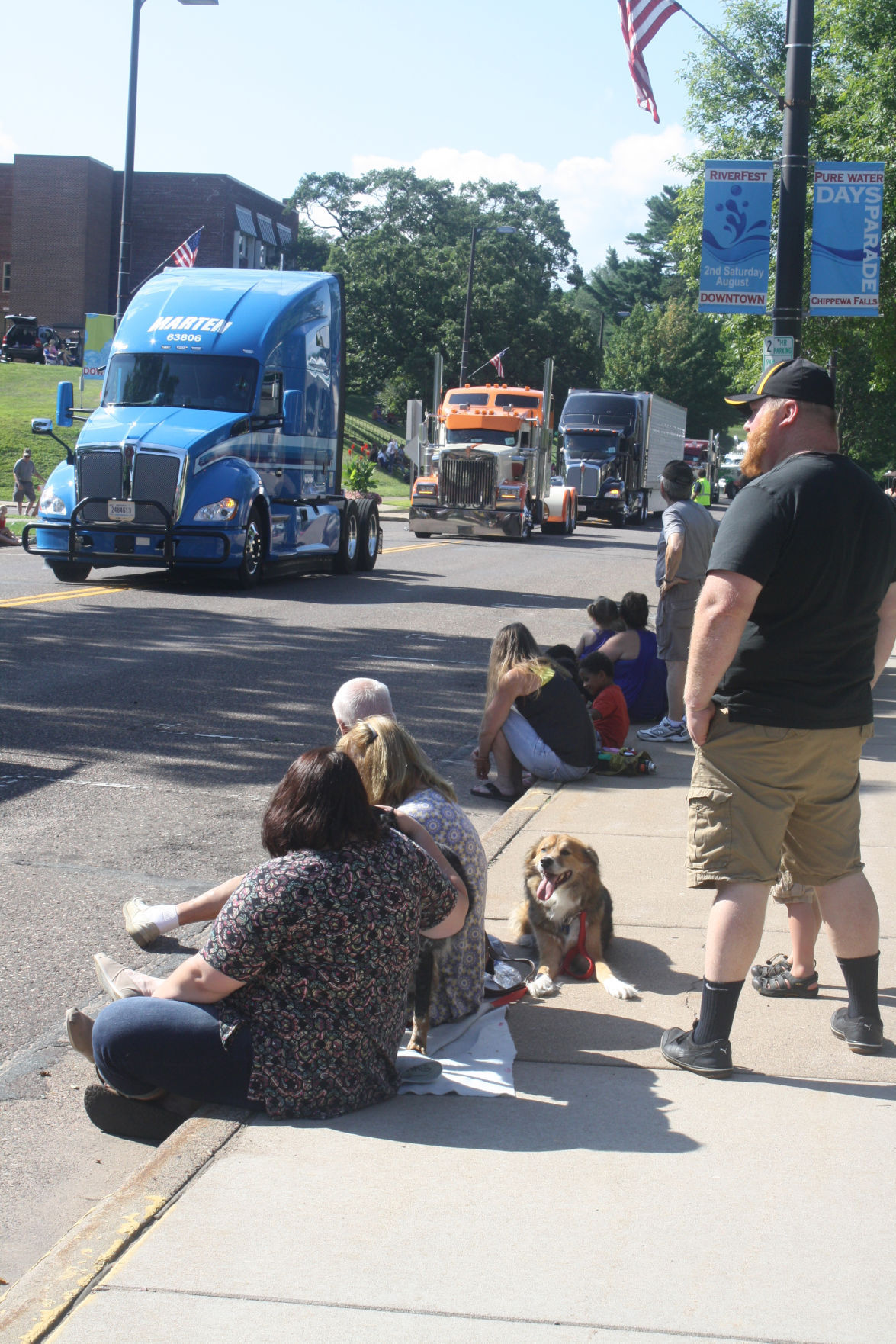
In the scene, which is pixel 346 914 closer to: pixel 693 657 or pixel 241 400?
pixel 693 657

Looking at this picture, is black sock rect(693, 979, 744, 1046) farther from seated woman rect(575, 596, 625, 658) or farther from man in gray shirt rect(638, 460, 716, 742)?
seated woman rect(575, 596, 625, 658)

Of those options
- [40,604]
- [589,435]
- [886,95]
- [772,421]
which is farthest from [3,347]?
[772,421]

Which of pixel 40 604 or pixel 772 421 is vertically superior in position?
pixel 772 421

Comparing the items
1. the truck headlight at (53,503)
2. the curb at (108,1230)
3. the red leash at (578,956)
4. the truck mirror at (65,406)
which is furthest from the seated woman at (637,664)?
the truck mirror at (65,406)

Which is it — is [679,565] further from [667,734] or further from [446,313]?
[446,313]

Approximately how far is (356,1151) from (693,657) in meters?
1.61

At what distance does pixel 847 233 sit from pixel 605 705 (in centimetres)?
513

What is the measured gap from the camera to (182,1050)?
3.64m

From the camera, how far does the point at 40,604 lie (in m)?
15.2

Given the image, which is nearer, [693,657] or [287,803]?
[287,803]

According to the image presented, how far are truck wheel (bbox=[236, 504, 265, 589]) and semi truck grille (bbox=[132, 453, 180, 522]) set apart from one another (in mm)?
1154

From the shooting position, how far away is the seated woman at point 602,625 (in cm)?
989

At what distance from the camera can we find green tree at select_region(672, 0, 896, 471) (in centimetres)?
2509

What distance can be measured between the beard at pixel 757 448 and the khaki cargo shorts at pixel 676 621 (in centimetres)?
494
